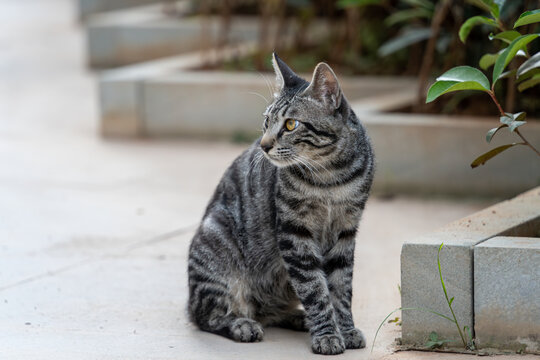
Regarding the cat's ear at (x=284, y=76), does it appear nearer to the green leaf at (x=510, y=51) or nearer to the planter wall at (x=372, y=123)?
the green leaf at (x=510, y=51)

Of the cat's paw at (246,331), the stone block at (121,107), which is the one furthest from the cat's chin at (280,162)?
the stone block at (121,107)

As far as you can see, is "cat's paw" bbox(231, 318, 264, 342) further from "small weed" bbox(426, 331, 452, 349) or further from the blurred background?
"small weed" bbox(426, 331, 452, 349)

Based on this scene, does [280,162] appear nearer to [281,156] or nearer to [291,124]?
[281,156]

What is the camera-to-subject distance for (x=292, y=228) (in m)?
4.31

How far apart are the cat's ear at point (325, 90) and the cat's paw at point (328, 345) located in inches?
42.3

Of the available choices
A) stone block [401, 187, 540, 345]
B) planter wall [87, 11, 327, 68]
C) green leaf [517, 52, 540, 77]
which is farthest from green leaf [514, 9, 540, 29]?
planter wall [87, 11, 327, 68]

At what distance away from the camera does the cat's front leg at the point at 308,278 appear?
4.29 meters

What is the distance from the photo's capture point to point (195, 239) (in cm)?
470

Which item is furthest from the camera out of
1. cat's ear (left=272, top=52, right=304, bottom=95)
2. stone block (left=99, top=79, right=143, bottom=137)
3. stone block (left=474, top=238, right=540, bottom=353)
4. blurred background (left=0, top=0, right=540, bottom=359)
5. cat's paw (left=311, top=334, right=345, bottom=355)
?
stone block (left=99, top=79, right=143, bottom=137)

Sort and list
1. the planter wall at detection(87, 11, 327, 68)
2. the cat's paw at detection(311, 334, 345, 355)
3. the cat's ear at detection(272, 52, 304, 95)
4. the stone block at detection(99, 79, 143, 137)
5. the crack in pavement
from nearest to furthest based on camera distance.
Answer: the cat's paw at detection(311, 334, 345, 355) → the cat's ear at detection(272, 52, 304, 95) → the crack in pavement → the stone block at detection(99, 79, 143, 137) → the planter wall at detection(87, 11, 327, 68)

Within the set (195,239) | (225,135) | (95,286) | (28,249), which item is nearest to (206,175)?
(225,135)

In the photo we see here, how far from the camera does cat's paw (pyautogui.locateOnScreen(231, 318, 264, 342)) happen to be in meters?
4.40

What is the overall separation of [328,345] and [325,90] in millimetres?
1189

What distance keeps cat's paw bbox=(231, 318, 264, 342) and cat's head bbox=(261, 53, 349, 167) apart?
0.81 metres
